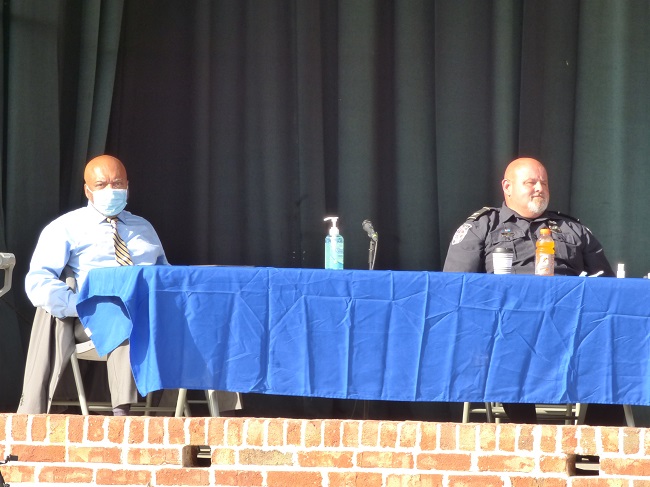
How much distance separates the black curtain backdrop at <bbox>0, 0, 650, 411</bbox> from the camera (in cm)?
615

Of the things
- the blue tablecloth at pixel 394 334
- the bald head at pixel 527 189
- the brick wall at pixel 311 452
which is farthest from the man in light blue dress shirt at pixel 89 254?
the bald head at pixel 527 189

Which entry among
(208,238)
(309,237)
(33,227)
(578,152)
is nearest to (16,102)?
(33,227)

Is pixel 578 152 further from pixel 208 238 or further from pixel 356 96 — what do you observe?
pixel 208 238

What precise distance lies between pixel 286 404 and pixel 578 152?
1984mm

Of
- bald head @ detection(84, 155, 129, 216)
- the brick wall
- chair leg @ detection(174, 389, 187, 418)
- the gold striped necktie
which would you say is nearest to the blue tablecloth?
the brick wall

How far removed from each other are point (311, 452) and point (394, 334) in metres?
0.49

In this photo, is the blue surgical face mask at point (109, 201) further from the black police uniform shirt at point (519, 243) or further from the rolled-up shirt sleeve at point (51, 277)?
the black police uniform shirt at point (519, 243)

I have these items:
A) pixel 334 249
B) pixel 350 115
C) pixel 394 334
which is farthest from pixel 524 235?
pixel 350 115

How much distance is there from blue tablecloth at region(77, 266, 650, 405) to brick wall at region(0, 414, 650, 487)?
13cm

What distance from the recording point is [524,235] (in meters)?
5.25

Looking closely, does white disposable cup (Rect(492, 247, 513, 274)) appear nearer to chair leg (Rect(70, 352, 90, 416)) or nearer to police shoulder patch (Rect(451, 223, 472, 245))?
police shoulder patch (Rect(451, 223, 472, 245))

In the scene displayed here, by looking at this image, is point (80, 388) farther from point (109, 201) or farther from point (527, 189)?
point (527, 189)

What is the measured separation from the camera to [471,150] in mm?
6324

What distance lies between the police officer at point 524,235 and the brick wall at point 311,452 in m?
1.15
